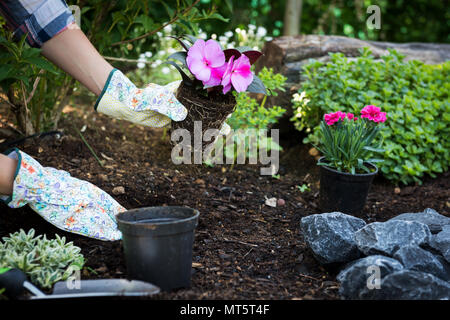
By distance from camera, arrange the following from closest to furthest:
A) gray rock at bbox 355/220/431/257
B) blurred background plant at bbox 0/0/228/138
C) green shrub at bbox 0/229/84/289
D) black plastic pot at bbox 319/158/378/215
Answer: green shrub at bbox 0/229/84/289 → gray rock at bbox 355/220/431/257 → black plastic pot at bbox 319/158/378/215 → blurred background plant at bbox 0/0/228/138

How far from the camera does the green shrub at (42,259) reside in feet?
4.99

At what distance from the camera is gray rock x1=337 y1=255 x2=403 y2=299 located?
58.9 inches

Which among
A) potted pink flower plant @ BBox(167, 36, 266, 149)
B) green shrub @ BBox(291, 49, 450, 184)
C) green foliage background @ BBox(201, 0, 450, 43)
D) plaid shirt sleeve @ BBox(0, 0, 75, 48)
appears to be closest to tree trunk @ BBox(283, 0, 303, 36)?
green foliage background @ BBox(201, 0, 450, 43)

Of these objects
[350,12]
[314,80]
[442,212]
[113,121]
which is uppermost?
[350,12]

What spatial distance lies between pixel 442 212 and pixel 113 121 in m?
2.23

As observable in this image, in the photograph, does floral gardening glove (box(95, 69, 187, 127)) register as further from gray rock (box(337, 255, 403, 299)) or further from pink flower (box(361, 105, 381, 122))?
pink flower (box(361, 105, 381, 122))

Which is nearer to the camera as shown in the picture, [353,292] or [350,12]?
[353,292]

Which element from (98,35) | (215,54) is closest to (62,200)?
(215,54)

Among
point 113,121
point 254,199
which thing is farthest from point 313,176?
point 113,121

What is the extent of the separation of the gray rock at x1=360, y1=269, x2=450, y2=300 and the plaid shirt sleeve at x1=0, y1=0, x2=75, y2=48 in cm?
150

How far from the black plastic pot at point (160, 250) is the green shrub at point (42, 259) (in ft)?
0.78

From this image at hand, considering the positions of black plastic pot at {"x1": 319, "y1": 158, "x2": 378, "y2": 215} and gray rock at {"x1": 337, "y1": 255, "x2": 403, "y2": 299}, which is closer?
gray rock at {"x1": 337, "y1": 255, "x2": 403, "y2": 299}
